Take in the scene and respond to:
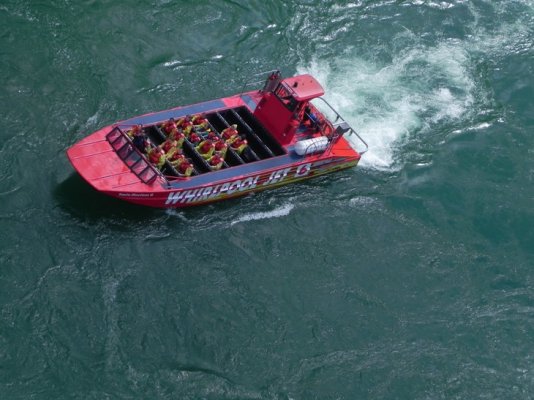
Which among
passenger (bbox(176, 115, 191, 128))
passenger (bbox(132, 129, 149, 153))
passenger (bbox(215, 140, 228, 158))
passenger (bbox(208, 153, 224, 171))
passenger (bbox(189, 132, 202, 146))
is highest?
passenger (bbox(132, 129, 149, 153))

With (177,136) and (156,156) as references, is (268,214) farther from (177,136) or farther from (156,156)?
(156,156)

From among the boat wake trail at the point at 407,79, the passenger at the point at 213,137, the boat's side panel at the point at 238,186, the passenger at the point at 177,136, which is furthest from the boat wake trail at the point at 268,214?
the boat wake trail at the point at 407,79

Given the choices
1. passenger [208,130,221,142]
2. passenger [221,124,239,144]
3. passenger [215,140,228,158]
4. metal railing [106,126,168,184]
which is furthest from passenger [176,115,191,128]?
metal railing [106,126,168,184]

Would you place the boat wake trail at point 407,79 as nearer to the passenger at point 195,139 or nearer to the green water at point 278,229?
the green water at point 278,229

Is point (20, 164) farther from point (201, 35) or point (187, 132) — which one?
point (201, 35)

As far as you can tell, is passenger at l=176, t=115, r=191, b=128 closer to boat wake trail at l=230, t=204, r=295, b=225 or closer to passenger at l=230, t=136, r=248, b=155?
passenger at l=230, t=136, r=248, b=155

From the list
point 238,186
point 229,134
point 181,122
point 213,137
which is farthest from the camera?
point 229,134

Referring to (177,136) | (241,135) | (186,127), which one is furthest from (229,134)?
(177,136)
